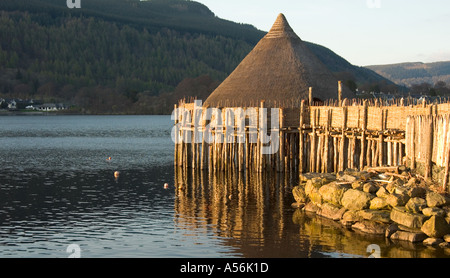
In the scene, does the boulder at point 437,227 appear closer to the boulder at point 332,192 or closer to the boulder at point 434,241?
the boulder at point 434,241

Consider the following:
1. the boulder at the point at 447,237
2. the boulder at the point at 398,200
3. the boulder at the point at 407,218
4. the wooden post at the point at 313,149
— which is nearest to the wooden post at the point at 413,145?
→ the boulder at the point at 398,200

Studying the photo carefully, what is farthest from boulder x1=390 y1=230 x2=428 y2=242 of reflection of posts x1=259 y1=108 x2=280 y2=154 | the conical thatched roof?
the conical thatched roof

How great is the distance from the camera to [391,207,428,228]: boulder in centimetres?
2153

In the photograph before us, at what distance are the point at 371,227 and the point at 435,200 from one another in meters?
2.44

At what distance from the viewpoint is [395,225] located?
22.2 meters

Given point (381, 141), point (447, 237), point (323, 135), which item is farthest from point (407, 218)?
point (323, 135)

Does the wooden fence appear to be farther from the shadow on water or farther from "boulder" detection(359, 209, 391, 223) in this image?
"boulder" detection(359, 209, 391, 223)

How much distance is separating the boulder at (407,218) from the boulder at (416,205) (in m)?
0.18

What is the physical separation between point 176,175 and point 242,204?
39.6 feet

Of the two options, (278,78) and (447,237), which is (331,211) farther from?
(278,78)

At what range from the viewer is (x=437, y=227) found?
68.2ft
